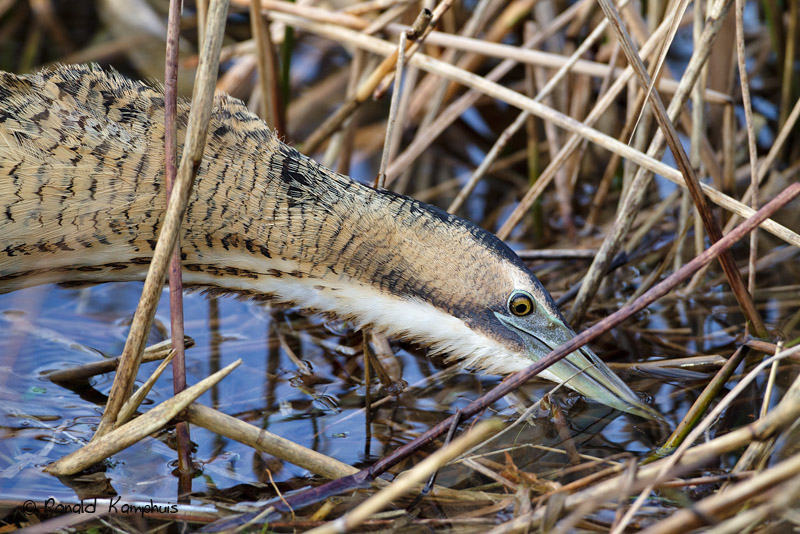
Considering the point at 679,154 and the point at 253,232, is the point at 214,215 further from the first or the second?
the point at 679,154

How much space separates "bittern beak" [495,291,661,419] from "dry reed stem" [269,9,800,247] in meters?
0.64

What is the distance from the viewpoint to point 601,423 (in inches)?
112

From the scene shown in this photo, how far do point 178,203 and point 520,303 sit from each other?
113 centimetres

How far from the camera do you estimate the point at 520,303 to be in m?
2.72

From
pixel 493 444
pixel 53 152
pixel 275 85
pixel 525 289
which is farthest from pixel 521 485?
pixel 275 85

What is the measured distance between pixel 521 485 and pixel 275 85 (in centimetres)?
225

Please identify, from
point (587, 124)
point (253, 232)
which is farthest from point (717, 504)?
point (587, 124)

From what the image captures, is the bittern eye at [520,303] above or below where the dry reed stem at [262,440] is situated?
above

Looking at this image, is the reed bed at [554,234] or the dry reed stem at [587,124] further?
the dry reed stem at [587,124]

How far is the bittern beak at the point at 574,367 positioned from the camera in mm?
2771

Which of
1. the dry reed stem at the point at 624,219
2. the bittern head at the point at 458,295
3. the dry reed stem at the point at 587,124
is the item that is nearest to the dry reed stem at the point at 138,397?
the bittern head at the point at 458,295

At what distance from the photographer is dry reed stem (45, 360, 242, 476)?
83.9 inches

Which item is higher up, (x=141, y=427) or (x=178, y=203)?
(x=178, y=203)

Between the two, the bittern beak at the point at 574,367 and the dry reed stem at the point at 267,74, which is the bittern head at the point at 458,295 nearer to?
the bittern beak at the point at 574,367
